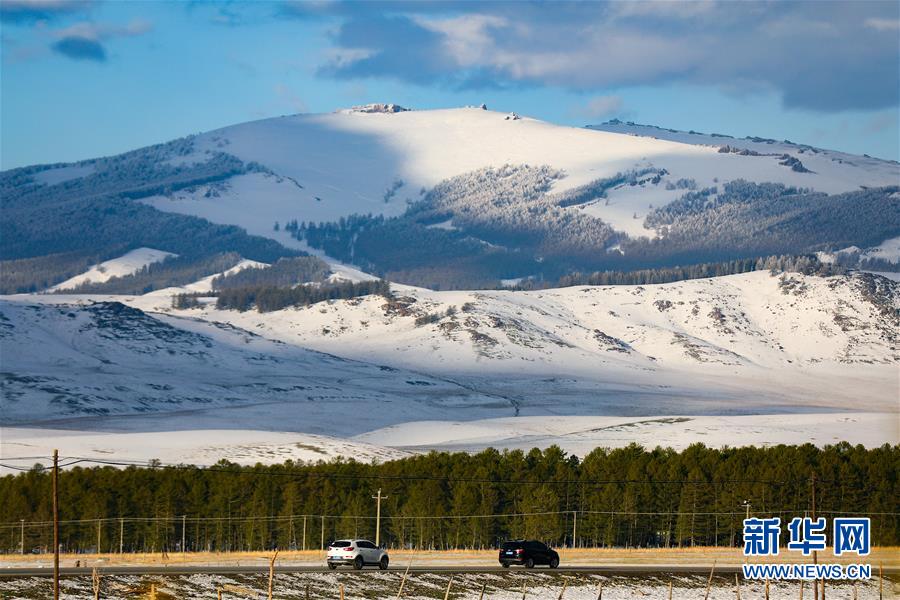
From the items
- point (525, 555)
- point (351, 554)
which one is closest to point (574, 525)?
point (525, 555)

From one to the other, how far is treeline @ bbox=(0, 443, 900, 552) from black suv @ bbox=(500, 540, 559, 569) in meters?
42.7

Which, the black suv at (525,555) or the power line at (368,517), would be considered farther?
the power line at (368,517)

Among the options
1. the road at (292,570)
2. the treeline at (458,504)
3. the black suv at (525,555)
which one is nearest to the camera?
the road at (292,570)

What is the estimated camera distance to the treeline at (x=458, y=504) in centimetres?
16162

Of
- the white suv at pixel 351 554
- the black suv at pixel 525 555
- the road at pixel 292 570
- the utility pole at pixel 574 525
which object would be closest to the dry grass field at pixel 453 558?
the road at pixel 292 570

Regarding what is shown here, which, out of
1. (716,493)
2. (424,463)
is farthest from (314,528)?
(716,493)

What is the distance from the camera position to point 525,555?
114 m

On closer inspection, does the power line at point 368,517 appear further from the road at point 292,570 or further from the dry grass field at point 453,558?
the road at point 292,570

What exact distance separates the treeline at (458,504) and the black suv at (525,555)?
42.7 m

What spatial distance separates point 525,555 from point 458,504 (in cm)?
4998

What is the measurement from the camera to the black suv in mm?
113875

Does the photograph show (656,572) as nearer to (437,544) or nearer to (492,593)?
(492,593)

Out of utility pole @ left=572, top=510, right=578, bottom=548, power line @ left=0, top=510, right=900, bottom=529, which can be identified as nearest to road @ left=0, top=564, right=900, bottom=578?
utility pole @ left=572, top=510, right=578, bottom=548

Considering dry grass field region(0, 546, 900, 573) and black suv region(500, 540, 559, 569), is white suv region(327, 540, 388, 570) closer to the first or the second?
dry grass field region(0, 546, 900, 573)
